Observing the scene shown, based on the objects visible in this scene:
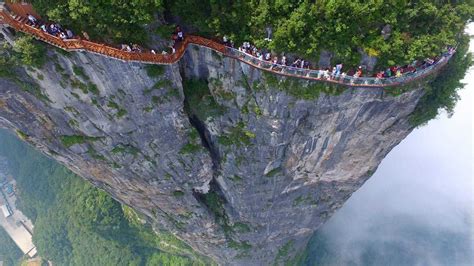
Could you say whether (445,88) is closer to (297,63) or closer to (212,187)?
(297,63)

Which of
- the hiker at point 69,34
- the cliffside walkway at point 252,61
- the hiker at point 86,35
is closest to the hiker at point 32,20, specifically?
the cliffside walkway at point 252,61

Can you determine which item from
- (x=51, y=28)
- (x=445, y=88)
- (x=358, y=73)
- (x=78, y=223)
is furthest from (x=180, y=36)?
(x=78, y=223)

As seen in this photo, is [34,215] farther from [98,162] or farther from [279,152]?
[279,152]

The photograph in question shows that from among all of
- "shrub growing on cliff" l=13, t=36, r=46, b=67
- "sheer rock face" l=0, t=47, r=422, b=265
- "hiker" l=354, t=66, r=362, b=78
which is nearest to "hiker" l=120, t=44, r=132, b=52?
"sheer rock face" l=0, t=47, r=422, b=265

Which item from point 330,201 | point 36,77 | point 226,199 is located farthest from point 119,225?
point 36,77

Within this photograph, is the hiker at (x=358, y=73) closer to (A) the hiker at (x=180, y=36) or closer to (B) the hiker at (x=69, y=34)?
(A) the hiker at (x=180, y=36)

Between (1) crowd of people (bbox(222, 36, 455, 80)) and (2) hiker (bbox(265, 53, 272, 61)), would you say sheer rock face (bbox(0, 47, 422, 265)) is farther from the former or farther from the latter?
(2) hiker (bbox(265, 53, 272, 61))
